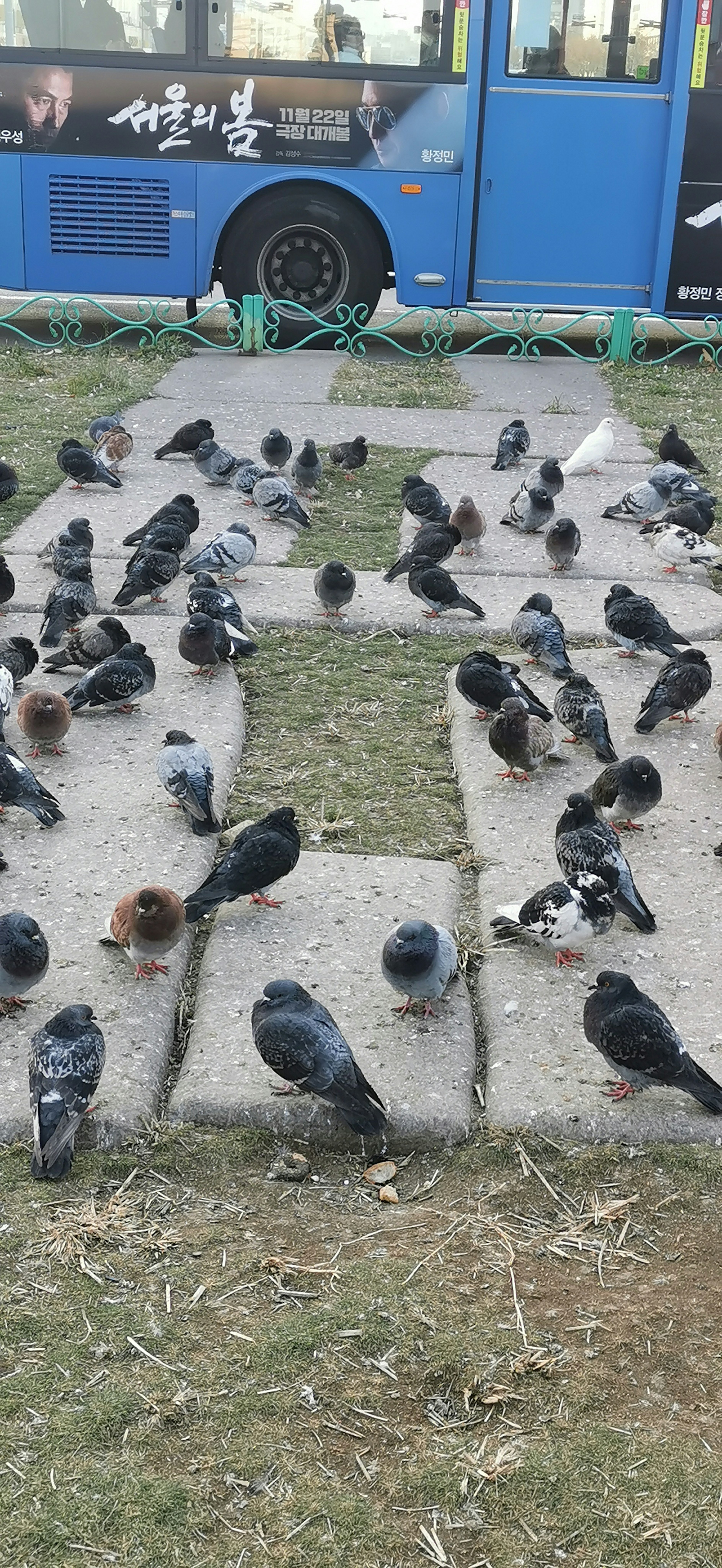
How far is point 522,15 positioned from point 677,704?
392 inches

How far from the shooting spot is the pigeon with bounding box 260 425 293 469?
922 centimetres

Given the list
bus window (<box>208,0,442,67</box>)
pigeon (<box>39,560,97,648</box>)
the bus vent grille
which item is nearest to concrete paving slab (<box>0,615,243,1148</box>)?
pigeon (<box>39,560,97,648</box>)

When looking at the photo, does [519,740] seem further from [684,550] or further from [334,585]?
[684,550]

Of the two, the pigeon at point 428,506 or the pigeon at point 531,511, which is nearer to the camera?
the pigeon at point 428,506

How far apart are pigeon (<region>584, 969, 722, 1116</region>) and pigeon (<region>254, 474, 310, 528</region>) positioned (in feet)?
17.1

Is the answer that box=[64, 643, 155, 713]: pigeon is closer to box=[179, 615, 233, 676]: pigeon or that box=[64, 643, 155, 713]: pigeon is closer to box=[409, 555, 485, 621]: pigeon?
box=[179, 615, 233, 676]: pigeon

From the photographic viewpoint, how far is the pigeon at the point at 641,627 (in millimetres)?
6445

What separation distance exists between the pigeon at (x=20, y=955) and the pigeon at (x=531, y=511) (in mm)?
5257

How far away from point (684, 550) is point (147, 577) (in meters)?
2.93

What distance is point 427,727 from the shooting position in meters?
6.14

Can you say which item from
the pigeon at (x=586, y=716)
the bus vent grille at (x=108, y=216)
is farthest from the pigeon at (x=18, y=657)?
the bus vent grille at (x=108, y=216)

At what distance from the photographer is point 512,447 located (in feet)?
32.3

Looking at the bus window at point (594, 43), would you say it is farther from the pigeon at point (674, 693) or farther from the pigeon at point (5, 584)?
the pigeon at point (674, 693)

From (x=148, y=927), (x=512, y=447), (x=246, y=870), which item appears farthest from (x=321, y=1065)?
(x=512, y=447)
